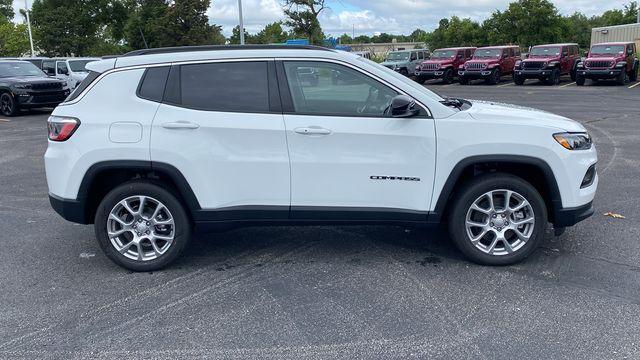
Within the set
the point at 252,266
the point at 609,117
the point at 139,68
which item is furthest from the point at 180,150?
the point at 609,117

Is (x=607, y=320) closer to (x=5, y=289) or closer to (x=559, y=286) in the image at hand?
(x=559, y=286)

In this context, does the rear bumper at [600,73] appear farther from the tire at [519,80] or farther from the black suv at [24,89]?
the black suv at [24,89]

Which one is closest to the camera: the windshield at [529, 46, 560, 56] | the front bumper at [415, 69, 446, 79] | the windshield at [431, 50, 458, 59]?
the windshield at [529, 46, 560, 56]

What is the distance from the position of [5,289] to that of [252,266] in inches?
74.8

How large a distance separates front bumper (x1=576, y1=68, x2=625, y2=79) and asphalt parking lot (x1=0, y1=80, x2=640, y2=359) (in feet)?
70.9

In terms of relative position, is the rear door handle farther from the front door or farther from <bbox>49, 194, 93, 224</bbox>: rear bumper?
<bbox>49, 194, 93, 224</bbox>: rear bumper

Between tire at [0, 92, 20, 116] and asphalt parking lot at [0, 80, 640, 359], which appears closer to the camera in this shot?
asphalt parking lot at [0, 80, 640, 359]

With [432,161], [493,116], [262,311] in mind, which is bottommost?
[262,311]

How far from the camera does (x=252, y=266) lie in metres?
4.72

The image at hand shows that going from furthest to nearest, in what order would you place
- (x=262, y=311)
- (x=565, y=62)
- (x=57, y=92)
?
(x=565, y=62), (x=57, y=92), (x=262, y=311)

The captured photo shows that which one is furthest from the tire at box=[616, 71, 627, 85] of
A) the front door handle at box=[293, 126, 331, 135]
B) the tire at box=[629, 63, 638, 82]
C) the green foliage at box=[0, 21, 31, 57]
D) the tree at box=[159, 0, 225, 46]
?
the green foliage at box=[0, 21, 31, 57]

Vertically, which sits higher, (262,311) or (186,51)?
(186,51)

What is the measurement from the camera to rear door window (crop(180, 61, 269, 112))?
14.6 ft

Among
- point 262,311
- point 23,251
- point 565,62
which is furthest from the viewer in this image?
point 565,62
